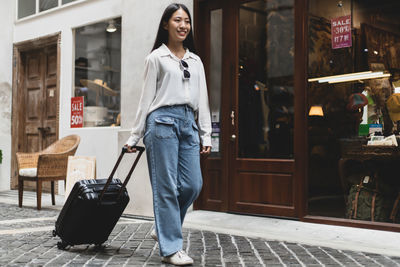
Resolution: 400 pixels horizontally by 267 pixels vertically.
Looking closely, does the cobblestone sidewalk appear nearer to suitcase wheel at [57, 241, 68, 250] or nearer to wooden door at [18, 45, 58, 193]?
suitcase wheel at [57, 241, 68, 250]

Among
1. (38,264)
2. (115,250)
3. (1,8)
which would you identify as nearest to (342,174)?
(115,250)

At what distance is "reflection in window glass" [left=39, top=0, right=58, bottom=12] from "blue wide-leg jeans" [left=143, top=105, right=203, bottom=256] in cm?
633

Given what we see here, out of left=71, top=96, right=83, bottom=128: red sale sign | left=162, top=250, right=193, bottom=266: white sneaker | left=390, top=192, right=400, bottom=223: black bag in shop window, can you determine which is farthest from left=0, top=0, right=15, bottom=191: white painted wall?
left=390, top=192, right=400, bottom=223: black bag in shop window

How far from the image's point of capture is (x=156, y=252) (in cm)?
412

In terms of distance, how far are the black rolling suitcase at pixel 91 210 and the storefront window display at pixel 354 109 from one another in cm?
247

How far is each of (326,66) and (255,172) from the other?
1.49 meters

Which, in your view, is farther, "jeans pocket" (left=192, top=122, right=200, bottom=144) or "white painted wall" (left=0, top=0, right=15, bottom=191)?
"white painted wall" (left=0, top=0, right=15, bottom=191)

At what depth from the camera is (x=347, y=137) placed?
241 inches

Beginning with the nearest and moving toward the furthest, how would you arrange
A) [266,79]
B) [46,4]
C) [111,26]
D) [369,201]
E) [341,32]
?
[369,201] → [341,32] → [266,79] → [111,26] → [46,4]

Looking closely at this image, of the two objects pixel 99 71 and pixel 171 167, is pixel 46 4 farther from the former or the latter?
pixel 171 167

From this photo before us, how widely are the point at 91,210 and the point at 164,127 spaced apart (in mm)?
932

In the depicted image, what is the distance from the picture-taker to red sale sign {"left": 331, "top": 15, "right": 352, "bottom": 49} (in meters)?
5.68

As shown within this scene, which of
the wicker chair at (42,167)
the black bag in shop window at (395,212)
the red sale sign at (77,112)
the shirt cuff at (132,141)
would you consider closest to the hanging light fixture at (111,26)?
the red sale sign at (77,112)

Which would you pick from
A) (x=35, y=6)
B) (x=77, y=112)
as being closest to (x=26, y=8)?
(x=35, y=6)
